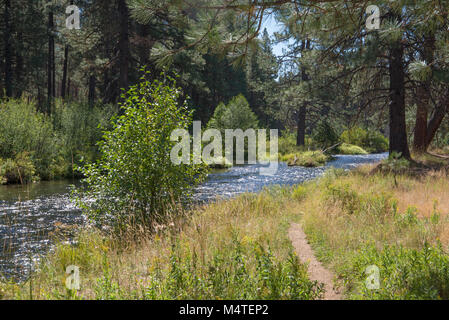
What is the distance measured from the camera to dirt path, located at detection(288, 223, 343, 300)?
3.39 metres

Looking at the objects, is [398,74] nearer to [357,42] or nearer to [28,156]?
[357,42]

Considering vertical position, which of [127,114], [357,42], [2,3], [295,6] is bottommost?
[127,114]

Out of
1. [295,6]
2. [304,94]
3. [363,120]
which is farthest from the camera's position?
[363,120]

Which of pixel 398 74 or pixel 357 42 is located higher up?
pixel 357 42

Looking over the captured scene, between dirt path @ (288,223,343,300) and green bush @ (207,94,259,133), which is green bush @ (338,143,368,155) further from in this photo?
dirt path @ (288,223,343,300)

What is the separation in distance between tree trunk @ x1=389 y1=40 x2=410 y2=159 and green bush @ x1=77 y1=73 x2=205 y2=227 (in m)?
8.86

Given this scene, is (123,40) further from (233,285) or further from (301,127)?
(301,127)

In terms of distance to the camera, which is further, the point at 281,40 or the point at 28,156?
the point at 281,40

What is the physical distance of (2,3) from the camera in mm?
23297

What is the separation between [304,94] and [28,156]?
12.2 meters

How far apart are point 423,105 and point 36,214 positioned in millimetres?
13698

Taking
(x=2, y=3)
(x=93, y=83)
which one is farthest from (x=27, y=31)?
(x=93, y=83)

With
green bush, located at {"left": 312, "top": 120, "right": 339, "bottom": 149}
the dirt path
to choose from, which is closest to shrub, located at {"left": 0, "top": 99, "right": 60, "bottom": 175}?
the dirt path
